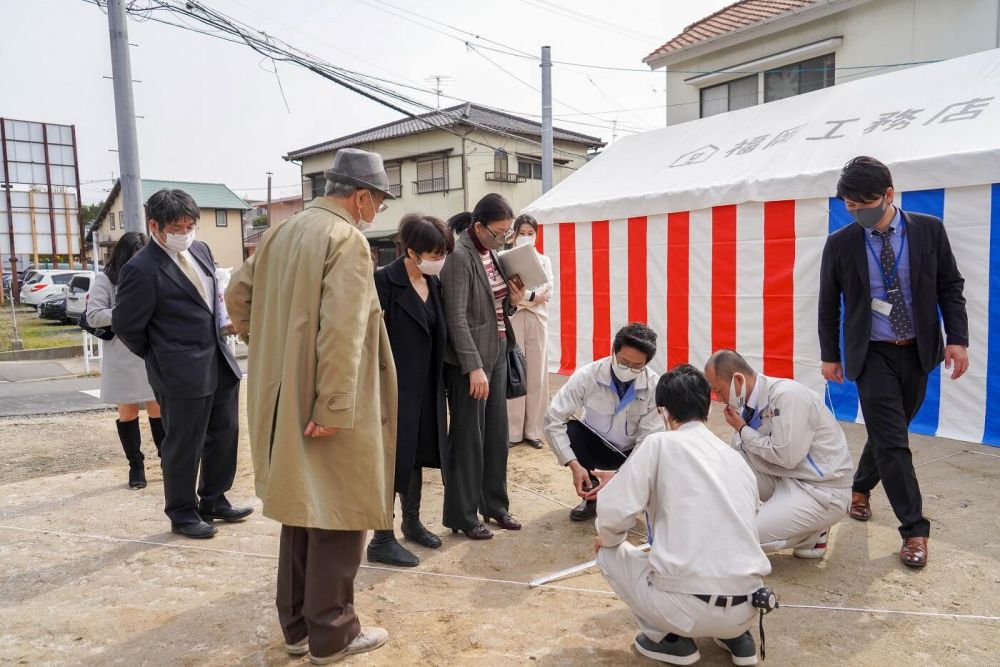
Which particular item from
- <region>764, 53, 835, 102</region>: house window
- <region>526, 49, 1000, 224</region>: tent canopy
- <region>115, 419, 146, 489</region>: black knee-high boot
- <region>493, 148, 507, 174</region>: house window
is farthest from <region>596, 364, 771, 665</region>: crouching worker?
<region>493, 148, 507, 174</region>: house window

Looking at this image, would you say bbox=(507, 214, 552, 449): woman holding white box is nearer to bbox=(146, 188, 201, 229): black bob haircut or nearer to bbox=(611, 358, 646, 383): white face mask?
bbox=(611, 358, 646, 383): white face mask

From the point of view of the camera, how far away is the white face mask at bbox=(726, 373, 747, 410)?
9.14 ft

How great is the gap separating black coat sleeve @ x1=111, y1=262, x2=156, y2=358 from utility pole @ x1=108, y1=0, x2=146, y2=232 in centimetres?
353

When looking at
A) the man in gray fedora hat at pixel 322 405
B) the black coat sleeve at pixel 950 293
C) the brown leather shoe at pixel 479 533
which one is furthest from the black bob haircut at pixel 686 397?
the black coat sleeve at pixel 950 293

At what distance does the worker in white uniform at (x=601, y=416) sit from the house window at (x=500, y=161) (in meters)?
18.4

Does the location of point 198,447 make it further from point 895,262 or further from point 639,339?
point 895,262

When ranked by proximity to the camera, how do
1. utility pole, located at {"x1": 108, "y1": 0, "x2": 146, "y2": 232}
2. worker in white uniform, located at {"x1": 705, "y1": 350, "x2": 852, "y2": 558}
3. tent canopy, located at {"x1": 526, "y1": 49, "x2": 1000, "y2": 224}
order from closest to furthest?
worker in white uniform, located at {"x1": 705, "y1": 350, "x2": 852, "y2": 558} < tent canopy, located at {"x1": 526, "y1": 49, "x2": 1000, "y2": 224} < utility pole, located at {"x1": 108, "y1": 0, "x2": 146, "y2": 232}

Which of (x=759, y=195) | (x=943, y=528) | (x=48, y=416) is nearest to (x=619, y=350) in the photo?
(x=943, y=528)

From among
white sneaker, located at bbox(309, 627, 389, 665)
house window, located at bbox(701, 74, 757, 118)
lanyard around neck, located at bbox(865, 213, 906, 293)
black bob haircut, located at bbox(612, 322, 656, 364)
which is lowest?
white sneaker, located at bbox(309, 627, 389, 665)

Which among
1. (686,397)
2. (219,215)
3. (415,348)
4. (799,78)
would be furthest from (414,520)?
(219,215)

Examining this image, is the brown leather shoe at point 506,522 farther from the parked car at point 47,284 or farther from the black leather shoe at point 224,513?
the parked car at point 47,284

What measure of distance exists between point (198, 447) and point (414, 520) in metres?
1.04

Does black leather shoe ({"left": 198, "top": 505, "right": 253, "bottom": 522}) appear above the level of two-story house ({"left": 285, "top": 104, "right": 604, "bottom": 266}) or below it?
below

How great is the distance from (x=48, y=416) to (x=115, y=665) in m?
4.93
